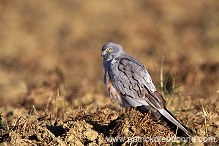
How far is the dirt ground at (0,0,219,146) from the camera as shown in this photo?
13.9 ft

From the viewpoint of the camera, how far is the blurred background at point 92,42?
7793mm

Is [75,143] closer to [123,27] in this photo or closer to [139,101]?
[139,101]

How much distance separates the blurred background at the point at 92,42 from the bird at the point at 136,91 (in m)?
1.42

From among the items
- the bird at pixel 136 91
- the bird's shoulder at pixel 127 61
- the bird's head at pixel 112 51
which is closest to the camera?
the bird at pixel 136 91

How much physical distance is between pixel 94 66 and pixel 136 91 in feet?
19.2

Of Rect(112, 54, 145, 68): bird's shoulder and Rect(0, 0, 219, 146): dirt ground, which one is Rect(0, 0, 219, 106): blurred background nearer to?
Rect(0, 0, 219, 146): dirt ground

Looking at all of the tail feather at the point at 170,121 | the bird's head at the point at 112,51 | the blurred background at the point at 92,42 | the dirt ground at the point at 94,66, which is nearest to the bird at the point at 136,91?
the tail feather at the point at 170,121

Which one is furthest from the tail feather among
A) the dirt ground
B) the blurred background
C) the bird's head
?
the blurred background

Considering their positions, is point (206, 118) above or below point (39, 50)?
below

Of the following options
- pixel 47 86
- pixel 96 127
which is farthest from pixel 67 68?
pixel 96 127

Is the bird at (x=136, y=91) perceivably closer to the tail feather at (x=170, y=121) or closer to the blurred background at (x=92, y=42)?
the tail feather at (x=170, y=121)

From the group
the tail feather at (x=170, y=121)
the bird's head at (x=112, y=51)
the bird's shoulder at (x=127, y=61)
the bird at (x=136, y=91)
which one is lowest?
the tail feather at (x=170, y=121)

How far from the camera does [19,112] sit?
5949 mm

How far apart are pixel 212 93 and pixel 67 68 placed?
5005 mm
